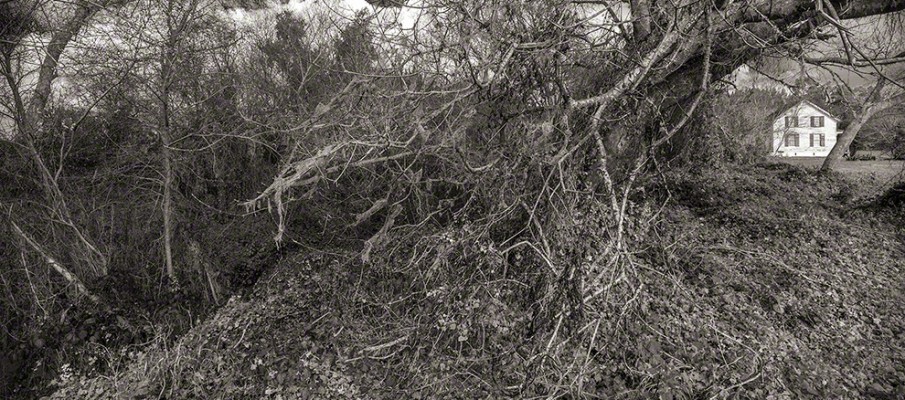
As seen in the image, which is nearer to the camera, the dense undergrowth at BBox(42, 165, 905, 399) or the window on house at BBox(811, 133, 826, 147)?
the dense undergrowth at BBox(42, 165, 905, 399)

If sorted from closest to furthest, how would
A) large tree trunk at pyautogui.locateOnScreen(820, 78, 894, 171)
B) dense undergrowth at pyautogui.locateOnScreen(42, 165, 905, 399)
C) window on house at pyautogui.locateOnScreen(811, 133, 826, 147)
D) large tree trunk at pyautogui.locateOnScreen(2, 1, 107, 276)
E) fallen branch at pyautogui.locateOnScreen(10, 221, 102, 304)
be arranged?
dense undergrowth at pyautogui.locateOnScreen(42, 165, 905, 399), large tree trunk at pyautogui.locateOnScreen(2, 1, 107, 276), fallen branch at pyautogui.locateOnScreen(10, 221, 102, 304), large tree trunk at pyautogui.locateOnScreen(820, 78, 894, 171), window on house at pyautogui.locateOnScreen(811, 133, 826, 147)

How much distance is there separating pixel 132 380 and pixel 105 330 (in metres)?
1.99

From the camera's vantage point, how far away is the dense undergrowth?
3.95 metres

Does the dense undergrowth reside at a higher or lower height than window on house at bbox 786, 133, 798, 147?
lower

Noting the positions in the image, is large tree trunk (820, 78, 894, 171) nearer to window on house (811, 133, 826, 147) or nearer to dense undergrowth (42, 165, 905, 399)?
dense undergrowth (42, 165, 905, 399)

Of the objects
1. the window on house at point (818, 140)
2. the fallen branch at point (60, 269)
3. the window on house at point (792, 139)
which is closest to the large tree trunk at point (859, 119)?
the window on house at point (792, 139)

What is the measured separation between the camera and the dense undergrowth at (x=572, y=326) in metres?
3.95

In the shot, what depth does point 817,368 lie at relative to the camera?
4215mm

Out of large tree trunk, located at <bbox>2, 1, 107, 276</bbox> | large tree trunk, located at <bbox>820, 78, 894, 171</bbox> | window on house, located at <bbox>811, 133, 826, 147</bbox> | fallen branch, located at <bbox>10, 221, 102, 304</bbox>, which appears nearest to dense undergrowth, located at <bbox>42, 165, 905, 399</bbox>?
fallen branch, located at <bbox>10, 221, 102, 304</bbox>

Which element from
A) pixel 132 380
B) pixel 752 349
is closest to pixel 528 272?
pixel 752 349

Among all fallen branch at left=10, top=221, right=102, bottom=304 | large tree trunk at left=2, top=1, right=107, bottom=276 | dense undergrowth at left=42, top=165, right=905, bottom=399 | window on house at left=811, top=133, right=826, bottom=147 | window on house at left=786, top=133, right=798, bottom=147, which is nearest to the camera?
A: dense undergrowth at left=42, top=165, right=905, bottom=399

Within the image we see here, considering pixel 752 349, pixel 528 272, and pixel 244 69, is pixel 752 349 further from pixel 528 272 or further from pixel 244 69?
pixel 244 69

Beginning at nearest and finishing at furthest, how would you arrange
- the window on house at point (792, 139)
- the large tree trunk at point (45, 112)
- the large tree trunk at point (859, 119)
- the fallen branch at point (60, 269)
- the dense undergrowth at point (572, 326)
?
the dense undergrowth at point (572, 326) < the large tree trunk at point (45, 112) < the fallen branch at point (60, 269) < the large tree trunk at point (859, 119) < the window on house at point (792, 139)

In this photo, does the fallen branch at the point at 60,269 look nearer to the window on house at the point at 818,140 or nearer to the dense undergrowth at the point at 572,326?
the dense undergrowth at the point at 572,326
